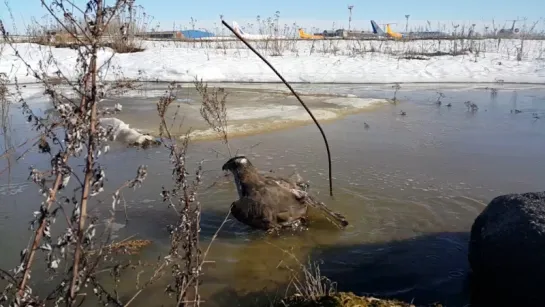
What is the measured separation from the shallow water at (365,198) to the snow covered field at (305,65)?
34.5 ft

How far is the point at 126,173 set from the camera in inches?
253

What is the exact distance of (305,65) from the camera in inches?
891

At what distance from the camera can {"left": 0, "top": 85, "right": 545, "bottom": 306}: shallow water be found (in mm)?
3812

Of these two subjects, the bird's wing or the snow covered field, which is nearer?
the bird's wing

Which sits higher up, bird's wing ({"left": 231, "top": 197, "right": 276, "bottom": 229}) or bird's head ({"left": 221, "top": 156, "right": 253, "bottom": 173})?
bird's head ({"left": 221, "top": 156, "right": 253, "bottom": 173})

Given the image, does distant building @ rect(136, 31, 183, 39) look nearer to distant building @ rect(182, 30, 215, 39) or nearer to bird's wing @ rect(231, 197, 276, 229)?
distant building @ rect(182, 30, 215, 39)

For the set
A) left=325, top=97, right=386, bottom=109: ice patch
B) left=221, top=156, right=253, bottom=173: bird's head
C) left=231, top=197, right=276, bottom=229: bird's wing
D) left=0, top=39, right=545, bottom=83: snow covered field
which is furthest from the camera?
left=0, top=39, right=545, bottom=83: snow covered field

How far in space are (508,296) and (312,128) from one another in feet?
21.0

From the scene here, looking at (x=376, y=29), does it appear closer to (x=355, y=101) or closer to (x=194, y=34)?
(x=194, y=34)

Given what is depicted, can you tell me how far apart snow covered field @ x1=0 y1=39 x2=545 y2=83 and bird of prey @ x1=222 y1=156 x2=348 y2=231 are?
48.9 ft

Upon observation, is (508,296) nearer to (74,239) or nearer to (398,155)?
(74,239)

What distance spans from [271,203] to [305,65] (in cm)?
1860

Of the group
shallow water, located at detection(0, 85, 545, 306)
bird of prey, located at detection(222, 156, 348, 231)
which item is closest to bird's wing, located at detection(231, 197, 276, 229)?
bird of prey, located at detection(222, 156, 348, 231)

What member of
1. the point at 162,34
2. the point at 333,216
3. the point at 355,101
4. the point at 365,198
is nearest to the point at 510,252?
the point at 333,216
